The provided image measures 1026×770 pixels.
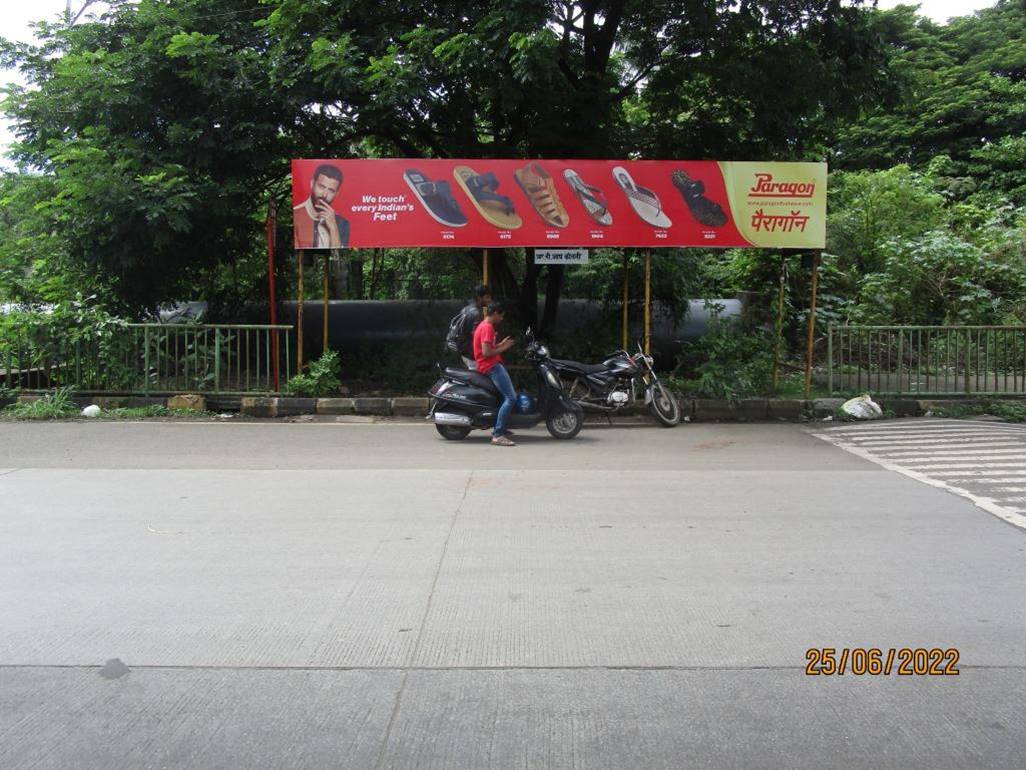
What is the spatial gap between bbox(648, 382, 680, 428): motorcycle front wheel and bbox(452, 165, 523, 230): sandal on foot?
3097 millimetres

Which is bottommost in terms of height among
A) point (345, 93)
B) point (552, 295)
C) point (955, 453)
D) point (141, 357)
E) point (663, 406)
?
point (955, 453)

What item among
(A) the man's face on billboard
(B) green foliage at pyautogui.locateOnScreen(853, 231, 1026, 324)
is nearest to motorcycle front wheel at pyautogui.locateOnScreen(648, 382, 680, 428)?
(A) the man's face on billboard

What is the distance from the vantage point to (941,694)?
144 inches

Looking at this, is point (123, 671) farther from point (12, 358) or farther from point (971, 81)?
point (971, 81)

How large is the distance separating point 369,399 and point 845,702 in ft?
30.8

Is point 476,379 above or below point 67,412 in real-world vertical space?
above

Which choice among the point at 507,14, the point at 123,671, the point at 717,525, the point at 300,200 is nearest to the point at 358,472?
the point at 717,525

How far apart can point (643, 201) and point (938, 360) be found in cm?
505

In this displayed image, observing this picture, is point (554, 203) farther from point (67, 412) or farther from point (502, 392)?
point (67, 412)

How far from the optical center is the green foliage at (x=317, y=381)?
40.2 ft

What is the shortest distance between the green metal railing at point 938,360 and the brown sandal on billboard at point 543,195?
4.33m

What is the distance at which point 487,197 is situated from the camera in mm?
12047
